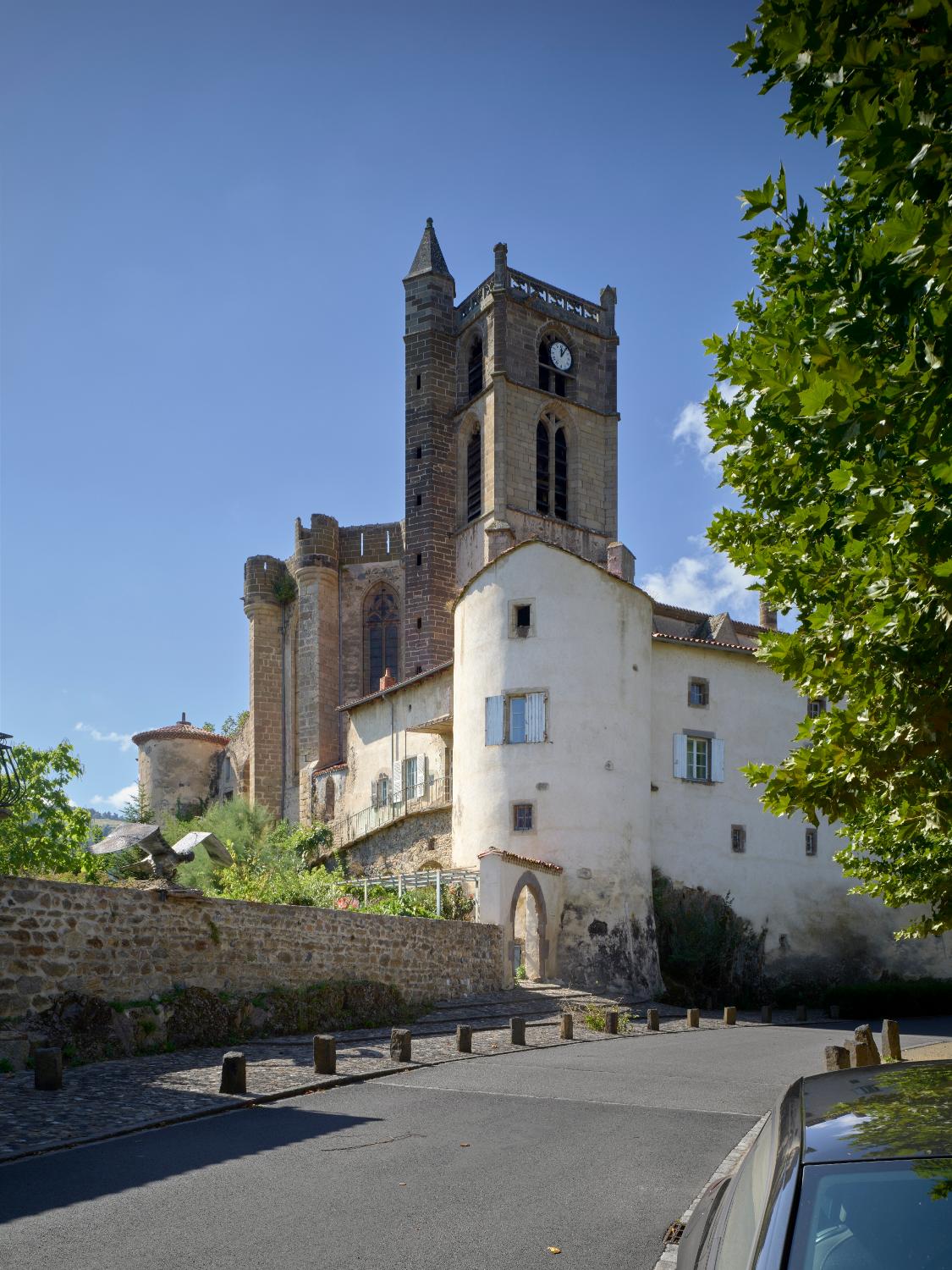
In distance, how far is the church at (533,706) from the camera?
2984 cm

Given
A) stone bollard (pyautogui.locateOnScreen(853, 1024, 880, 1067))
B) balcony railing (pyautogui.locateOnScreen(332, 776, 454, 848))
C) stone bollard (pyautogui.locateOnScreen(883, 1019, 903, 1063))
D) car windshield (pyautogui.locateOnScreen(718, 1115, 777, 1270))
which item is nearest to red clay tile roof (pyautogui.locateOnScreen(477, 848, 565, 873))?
balcony railing (pyautogui.locateOnScreen(332, 776, 454, 848))

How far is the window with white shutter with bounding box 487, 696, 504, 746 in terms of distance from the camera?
3058cm

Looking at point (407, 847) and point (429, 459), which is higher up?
point (429, 459)

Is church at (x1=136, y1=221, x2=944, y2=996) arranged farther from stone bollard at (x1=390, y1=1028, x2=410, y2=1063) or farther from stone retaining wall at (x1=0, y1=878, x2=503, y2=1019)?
stone bollard at (x1=390, y1=1028, x2=410, y2=1063)

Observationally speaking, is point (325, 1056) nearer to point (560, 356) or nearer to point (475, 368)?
point (475, 368)

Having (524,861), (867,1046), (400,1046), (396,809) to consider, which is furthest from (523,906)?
(867,1046)

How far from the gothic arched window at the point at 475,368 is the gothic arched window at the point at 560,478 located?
151 inches

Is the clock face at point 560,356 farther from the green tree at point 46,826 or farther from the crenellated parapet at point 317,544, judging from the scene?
the green tree at point 46,826

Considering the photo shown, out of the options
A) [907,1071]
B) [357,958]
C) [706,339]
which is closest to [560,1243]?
[907,1071]

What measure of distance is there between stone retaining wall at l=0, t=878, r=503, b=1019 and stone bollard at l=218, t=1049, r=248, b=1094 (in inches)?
106

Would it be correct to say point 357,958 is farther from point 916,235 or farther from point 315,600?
point 315,600

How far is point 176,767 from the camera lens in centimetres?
5388

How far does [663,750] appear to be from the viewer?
1280 inches

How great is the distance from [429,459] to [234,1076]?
39.8 metres
